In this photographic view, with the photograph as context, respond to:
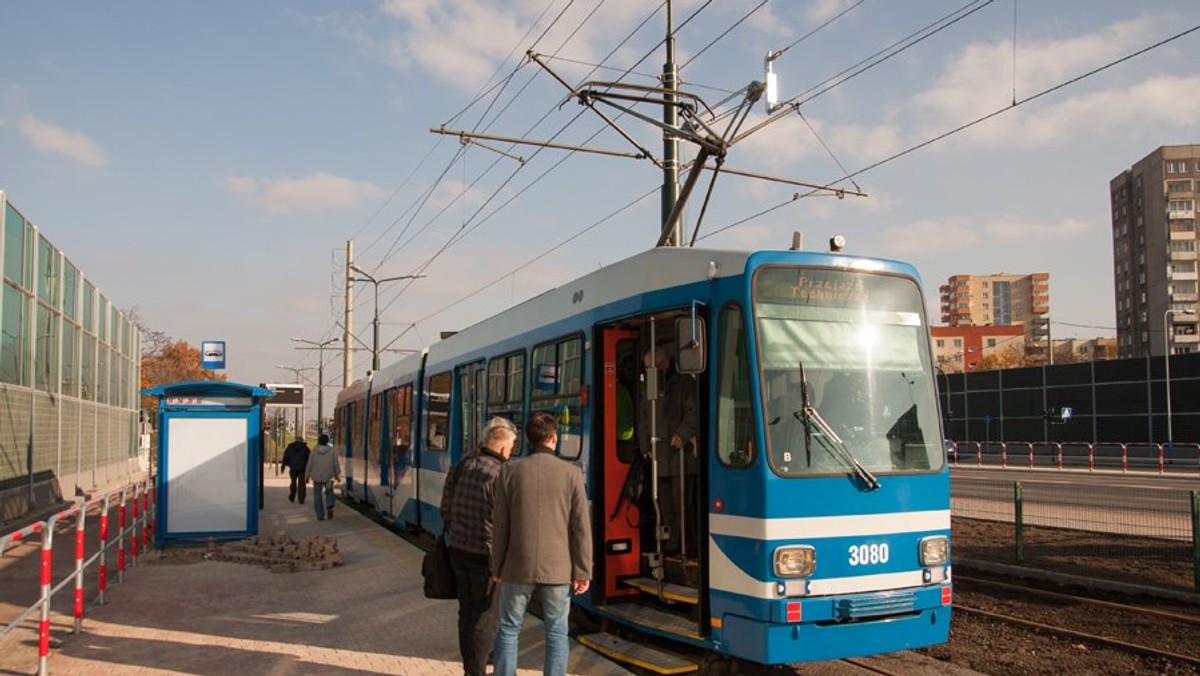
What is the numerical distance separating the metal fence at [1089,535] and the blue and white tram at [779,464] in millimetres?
5836

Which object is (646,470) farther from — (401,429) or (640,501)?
(401,429)

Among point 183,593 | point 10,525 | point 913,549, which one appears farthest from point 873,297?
point 10,525

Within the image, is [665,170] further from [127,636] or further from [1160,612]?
[127,636]

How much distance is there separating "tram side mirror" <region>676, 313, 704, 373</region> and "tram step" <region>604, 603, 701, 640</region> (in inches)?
73.9

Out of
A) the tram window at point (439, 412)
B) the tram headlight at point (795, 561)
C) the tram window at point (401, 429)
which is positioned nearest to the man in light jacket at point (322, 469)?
the tram window at point (401, 429)

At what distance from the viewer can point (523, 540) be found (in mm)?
5703

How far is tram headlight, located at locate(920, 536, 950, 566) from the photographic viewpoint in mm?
7141

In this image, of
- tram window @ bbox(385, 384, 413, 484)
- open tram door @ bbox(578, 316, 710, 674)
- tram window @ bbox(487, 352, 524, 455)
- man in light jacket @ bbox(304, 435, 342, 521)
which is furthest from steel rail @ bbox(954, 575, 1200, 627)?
man in light jacket @ bbox(304, 435, 342, 521)

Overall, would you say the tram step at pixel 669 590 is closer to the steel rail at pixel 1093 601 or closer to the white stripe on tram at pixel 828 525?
the white stripe on tram at pixel 828 525

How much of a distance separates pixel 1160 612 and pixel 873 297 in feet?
17.5

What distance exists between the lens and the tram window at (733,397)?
6930 millimetres

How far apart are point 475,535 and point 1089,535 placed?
1226cm

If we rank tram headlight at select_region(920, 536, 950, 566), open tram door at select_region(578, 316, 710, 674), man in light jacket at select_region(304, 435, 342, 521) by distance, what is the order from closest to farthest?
1. tram headlight at select_region(920, 536, 950, 566)
2. open tram door at select_region(578, 316, 710, 674)
3. man in light jacket at select_region(304, 435, 342, 521)

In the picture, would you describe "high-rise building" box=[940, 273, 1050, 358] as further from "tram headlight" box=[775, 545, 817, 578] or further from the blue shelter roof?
"tram headlight" box=[775, 545, 817, 578]
